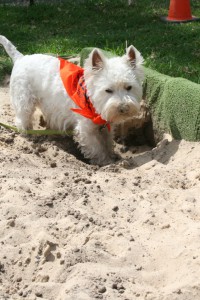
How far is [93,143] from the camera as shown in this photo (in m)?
6.29

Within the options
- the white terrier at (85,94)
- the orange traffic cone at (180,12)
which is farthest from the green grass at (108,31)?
the white terrier at (85,94)

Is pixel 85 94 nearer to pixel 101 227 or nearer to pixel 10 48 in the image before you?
→ pixel 10 48

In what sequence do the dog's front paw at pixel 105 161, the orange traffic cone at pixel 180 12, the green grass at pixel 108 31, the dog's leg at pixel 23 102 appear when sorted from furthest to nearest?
1. the orange traffic cone at pixel 180 12
2. the green grass at pixel 108 31
3. the dog's leg at pixel 23 102
4. the dog's front paw at pixel 105 161

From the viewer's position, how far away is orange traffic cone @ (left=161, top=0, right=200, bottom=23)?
11219 mm

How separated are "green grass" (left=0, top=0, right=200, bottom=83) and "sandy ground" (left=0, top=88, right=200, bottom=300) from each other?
6.84ft

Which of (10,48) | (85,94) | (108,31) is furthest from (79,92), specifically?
(108,31)

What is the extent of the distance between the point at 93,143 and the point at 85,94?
600 mm

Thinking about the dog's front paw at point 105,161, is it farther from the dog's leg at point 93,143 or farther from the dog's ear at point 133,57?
the dog's ear at point 133,57

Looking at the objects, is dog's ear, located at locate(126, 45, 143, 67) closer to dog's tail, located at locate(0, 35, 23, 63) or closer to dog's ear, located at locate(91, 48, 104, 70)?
dog's ear, located at locate(91, 48, 104, 70)

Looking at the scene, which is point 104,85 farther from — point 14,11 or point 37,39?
point 14,11

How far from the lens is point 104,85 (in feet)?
18.5

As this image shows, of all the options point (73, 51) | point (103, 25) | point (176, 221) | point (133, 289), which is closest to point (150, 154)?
point (176, 221)

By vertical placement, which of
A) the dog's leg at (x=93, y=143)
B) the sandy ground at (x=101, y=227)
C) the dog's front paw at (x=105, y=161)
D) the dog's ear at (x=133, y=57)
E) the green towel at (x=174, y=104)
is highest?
the dog's ear at (x=133, y=57)

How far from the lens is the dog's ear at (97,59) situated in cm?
566
